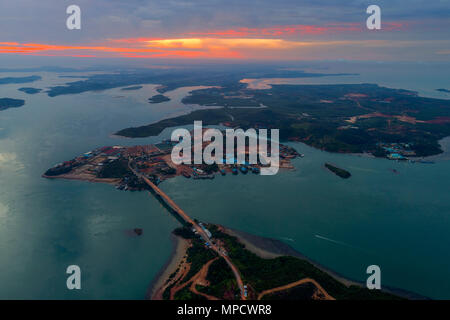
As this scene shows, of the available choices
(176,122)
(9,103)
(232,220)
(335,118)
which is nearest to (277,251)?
(232,220)

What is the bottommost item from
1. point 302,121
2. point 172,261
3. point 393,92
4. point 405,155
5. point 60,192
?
point 172,261

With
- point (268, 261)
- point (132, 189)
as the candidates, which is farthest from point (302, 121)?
point (268, 261)

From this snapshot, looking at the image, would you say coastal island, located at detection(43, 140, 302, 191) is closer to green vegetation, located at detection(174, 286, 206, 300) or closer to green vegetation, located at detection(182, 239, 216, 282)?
green vegetation, located at detection(182, 239, 216, 282)

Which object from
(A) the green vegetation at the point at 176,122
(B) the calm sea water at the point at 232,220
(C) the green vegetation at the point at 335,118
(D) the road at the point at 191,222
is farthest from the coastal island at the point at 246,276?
(A) the green vegetation at the point at 176,122

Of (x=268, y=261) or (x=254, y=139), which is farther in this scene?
(x=254, y=139)

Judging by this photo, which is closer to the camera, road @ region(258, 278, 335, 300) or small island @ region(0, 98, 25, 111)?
road @ region(258, 278, 335, 300)

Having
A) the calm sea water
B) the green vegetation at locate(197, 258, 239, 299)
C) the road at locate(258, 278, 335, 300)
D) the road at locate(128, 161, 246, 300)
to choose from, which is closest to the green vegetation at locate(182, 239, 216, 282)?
the road at locate(128, 161, 246, 300)

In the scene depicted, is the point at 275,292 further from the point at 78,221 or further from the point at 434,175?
the point at 434,175
